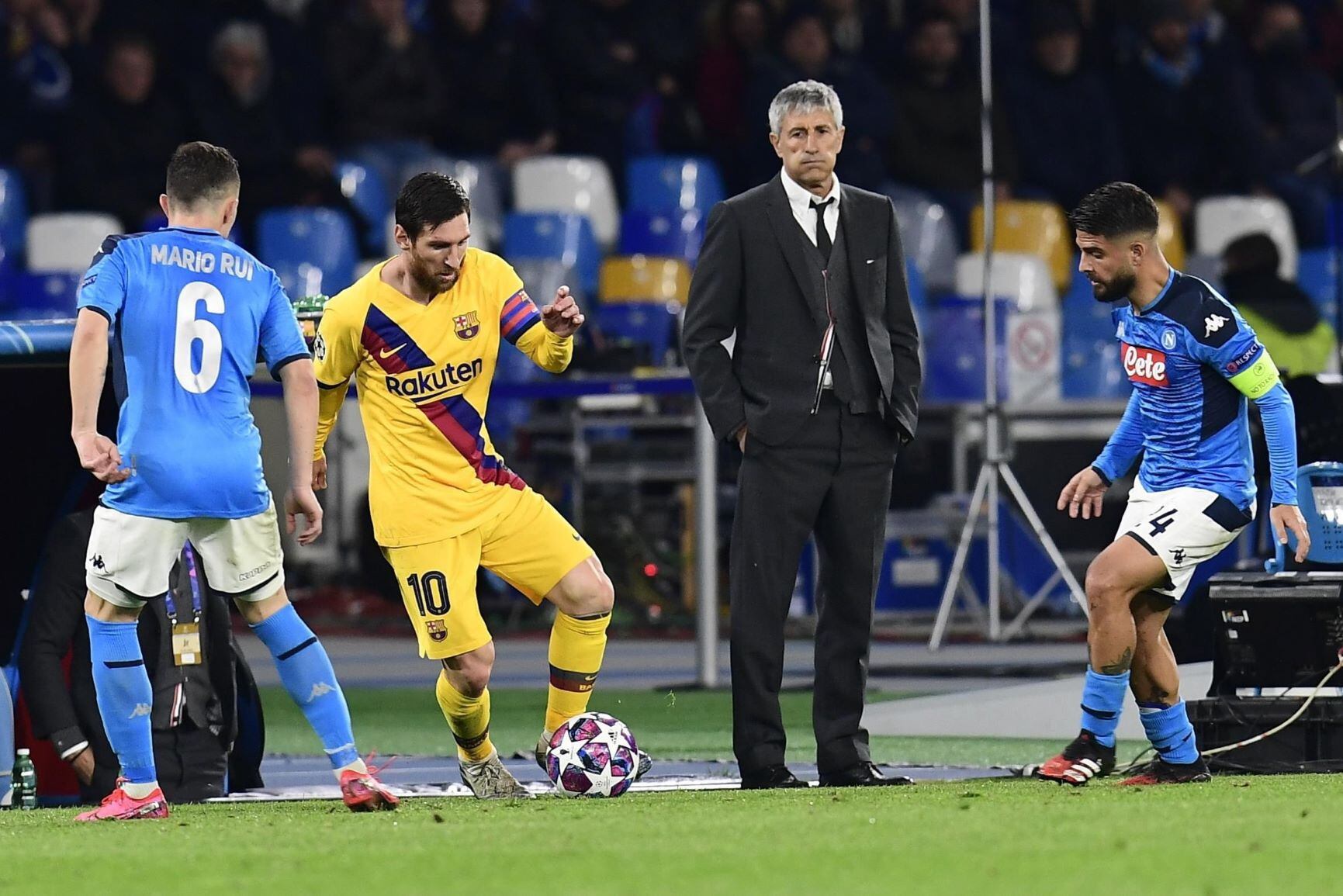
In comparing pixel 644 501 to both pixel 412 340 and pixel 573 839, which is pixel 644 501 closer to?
pixel 412 340

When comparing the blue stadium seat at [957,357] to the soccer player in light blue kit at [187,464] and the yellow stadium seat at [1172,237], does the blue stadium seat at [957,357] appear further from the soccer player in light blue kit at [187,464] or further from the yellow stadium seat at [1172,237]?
the soccer player in light blue kit at [187,464]

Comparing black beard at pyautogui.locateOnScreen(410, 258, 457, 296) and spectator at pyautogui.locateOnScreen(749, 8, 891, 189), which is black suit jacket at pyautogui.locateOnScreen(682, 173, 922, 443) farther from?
spectator at pyautogui.locateOnScreen(749, 8, 891, 189)

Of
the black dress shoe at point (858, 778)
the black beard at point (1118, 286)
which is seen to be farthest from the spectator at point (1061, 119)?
the black dress shoe at point (858, 778)

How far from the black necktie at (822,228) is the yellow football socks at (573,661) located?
1.32 meters

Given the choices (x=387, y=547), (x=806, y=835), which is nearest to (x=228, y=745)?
(x=387, y=547)

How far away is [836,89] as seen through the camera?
17016mm

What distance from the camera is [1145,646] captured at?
22.5 feet

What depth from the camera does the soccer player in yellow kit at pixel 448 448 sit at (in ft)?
22.7

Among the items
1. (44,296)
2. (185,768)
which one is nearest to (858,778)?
(185,768)

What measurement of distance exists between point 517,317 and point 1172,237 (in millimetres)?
11551

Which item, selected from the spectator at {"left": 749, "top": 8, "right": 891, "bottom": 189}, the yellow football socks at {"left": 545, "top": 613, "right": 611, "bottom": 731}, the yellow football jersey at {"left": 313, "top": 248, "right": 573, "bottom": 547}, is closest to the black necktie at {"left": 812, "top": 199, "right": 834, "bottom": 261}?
the yellow football jersey at {"left": 313, "top": 248, "right": 573, "bottom": 547}

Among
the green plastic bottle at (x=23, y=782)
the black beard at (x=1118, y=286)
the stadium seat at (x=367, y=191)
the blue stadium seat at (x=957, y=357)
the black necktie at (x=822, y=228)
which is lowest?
the green plastic bottle at (x=23, y=782)

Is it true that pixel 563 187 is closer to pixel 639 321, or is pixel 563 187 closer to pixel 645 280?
pixel 645 280

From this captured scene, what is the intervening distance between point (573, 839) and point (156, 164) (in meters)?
11.2
